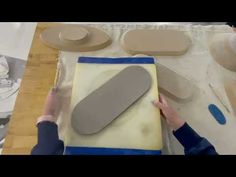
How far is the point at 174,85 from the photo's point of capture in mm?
746

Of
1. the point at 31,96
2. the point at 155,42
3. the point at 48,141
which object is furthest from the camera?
the point at 155,42

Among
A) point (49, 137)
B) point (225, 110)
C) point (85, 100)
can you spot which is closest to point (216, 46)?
point (225, 110)

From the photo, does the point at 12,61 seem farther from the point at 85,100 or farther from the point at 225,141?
the point at 225,141

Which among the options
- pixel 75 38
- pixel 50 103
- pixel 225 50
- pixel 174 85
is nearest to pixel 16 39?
pixel 75 38

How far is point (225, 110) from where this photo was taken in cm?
73

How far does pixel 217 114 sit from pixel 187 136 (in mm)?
114

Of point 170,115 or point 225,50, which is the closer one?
point 170,115

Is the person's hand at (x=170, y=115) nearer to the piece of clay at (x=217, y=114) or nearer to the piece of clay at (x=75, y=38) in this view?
the piece of clay at (x=217, y=114)

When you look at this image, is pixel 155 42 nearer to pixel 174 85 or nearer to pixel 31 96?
pixel 174 85

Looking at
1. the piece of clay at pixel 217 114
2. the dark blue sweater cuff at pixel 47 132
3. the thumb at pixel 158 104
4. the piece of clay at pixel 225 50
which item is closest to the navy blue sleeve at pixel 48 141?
the dark blue sweater cuff at pixel 47 132

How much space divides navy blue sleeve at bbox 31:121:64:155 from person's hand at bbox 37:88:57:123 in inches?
0.5

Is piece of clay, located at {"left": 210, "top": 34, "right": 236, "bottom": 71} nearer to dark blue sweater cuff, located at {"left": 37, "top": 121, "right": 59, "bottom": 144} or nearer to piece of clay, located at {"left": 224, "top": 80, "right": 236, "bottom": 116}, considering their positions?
piece of clay, located at {"left": 224, "top": 80, "right": 236, "bottom": 116}

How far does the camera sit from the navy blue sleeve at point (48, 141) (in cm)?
61

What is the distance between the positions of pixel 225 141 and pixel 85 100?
0.98 feet
